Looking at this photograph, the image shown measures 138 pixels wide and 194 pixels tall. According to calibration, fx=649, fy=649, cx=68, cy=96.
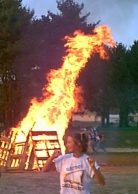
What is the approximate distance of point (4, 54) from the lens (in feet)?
132

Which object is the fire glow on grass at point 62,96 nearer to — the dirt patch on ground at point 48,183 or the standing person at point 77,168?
the dirt patch on ground at point 48,183

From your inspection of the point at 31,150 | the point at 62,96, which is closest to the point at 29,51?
the point at 62,96

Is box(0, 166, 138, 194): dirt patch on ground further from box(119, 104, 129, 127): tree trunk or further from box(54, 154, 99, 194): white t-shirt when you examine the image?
box(119, 104, 129, 127): tree trunk

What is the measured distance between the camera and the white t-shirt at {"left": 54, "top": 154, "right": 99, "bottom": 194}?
6.97 m

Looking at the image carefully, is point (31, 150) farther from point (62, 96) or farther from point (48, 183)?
point (48, 183)

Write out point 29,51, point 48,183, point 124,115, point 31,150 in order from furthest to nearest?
point 124,115
point 29,51
point 31,150
point 48,183

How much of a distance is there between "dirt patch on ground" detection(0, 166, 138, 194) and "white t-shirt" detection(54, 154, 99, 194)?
286 inches

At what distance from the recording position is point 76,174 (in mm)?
7043

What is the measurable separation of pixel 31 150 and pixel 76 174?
14.0 metres

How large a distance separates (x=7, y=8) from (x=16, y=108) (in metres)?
6.64

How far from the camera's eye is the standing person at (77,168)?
22.8ft

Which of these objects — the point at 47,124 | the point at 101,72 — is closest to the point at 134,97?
the point at 101,72

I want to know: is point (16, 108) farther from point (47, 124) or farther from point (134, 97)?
point (134, 97)

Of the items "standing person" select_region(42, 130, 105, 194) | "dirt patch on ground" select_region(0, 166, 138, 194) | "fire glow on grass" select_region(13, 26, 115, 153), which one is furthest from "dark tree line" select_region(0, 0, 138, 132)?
"standing person" select_region(42, 130, 105, 194)
